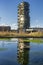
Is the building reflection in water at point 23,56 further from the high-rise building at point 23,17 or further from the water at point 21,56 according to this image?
the high-rise building at point 23,17

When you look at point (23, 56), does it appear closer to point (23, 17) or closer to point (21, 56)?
point (21, 56)

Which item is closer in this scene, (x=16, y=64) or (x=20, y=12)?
(x=16, y=64)

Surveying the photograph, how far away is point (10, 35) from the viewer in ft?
138

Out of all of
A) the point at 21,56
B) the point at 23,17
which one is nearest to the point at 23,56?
the point at 21,56

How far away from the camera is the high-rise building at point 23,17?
239 feet

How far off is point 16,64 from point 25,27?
61933 mm

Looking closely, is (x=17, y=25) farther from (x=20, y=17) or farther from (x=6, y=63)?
(x=6, y=63)

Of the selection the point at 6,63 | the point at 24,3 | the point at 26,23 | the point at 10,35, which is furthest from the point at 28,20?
the point at 6,63

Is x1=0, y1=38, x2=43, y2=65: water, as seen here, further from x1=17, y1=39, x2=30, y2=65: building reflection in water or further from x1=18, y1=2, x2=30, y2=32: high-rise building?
x1=18, y1=2, x2=30, y2=32: high-rise building

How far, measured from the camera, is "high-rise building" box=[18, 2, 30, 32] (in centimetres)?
7294

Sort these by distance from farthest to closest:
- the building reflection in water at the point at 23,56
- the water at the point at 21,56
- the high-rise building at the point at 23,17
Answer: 1. the high-rise building at the point at 23,17
2. the building reflection in water at the point at 23,56
3. the water at the point at 21,56

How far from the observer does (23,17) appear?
75.8 metres

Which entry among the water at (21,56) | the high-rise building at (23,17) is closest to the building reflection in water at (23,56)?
the water at (21,56)

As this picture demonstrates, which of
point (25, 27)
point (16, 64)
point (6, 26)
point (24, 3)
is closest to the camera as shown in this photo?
point (16, 64)
